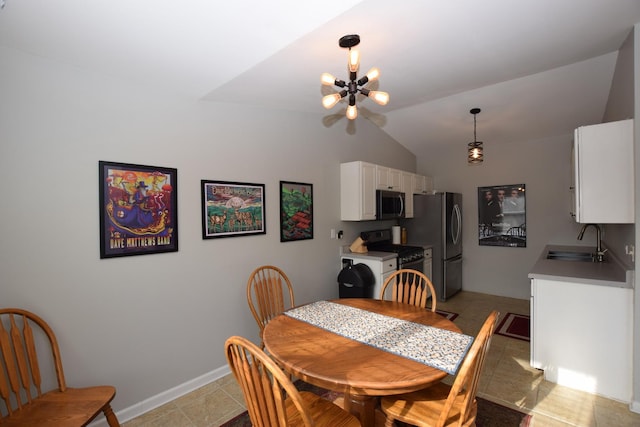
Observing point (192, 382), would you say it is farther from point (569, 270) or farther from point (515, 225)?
point (515, 225)

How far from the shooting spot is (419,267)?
4.25 metres

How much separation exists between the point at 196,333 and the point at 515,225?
4704 millimetres

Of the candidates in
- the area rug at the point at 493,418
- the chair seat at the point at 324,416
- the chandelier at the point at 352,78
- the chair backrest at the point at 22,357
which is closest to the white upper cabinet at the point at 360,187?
the chandelier at the point at 352,78

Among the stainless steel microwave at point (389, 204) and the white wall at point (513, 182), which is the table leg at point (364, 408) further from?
the white wall at point (513, 182)

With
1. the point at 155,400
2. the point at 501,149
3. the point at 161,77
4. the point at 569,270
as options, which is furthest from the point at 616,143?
the point at 155,400

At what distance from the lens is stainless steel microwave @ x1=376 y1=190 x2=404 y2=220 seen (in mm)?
3967

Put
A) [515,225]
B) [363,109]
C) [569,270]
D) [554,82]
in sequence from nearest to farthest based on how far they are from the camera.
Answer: [569,270]
[554,82]
[363,109]
[515,225]

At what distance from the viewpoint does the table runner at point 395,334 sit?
1401 mm

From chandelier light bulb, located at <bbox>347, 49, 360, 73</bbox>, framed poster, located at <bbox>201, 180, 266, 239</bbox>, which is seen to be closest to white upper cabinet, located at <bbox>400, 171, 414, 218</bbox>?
framed poster, located at <bbox>201, 180, 266, 239</bbox>

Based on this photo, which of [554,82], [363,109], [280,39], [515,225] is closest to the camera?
[280,39]

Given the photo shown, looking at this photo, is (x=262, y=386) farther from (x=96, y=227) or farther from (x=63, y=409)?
(x=96, y=227)

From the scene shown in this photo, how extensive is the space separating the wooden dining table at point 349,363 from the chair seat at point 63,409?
91 centimetres

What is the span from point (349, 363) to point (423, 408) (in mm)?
469

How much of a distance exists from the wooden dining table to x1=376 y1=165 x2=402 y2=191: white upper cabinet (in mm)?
2326
